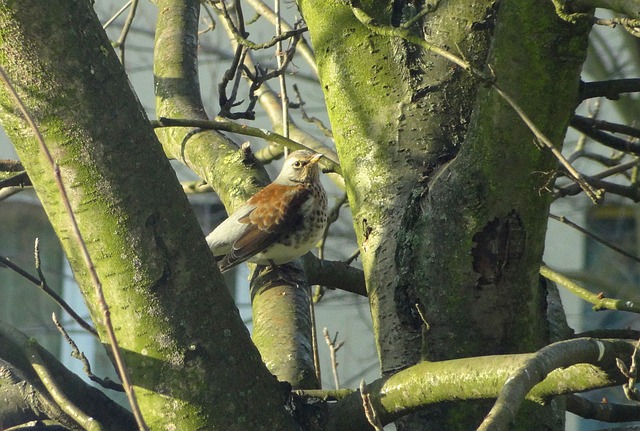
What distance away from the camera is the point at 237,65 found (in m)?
3.31

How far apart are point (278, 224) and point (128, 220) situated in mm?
2525

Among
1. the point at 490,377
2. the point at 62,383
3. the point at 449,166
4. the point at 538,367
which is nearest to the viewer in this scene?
the point at 538,367

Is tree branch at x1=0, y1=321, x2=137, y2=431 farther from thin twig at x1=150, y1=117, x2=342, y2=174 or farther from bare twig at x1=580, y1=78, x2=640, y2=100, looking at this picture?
bare twig at x1=580, y1=78, x2=640, y2=100

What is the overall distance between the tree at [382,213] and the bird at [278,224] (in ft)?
4.53

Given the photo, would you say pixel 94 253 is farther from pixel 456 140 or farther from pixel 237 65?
pixel 237 65

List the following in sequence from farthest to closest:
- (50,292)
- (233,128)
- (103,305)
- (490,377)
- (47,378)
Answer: (233,128)
(50,292)
(47,378)
(490,377)
(103,305)

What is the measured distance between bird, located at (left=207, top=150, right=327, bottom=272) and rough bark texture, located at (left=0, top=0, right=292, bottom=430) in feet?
5.52

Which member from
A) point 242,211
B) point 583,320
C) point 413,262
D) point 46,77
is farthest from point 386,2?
point 583,320

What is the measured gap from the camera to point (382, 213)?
2.30 m

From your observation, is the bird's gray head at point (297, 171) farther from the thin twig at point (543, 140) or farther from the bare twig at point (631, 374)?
the bare twig at point (631, 374)

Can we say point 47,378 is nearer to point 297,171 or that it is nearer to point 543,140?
point 543,140

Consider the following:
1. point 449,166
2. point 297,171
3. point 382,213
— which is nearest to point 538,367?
point 449,166

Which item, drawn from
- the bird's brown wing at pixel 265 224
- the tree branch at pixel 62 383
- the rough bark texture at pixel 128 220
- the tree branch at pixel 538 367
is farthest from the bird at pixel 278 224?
the tree branch at pixel 538 367

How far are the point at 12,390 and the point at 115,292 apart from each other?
116 centimetres
